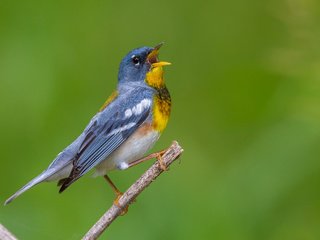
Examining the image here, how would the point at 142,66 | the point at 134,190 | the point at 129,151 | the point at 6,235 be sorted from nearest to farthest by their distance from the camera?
the point at 6,235 → the point at 134,190 → the point at 129,151 → the point at 142,66

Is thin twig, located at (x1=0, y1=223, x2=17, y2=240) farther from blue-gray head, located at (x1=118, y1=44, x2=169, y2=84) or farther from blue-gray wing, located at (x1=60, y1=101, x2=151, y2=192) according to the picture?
blue-gray head, located at (x1=118, y1=44, x2=169, y2=84)

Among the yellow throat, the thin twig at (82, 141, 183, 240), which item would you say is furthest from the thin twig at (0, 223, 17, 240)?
the yellow throat

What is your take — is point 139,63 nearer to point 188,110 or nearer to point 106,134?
point 106,134

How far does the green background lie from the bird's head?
0.70 m

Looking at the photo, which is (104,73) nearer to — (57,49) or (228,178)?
(57,49)

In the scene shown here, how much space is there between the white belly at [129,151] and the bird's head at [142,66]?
1.45ft

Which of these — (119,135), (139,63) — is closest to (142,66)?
(139,63)

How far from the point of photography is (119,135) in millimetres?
4719

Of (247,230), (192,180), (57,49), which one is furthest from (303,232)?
(57,49)

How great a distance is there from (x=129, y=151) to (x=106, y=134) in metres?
0.17

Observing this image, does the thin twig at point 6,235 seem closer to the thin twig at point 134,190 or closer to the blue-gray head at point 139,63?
the thin twig at point 134,190

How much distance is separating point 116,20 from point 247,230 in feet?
8.09

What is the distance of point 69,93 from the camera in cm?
585

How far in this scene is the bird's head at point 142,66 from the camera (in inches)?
199
